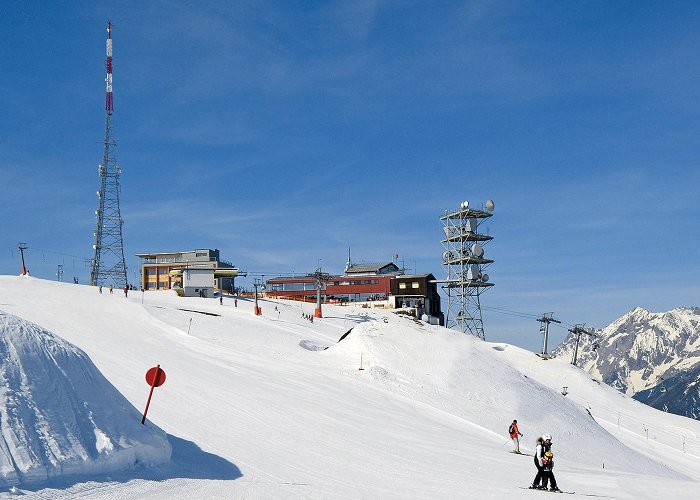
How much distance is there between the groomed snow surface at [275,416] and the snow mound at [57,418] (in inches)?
1.2

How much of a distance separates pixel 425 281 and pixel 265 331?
187ft

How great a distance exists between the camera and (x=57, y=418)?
1294 cm

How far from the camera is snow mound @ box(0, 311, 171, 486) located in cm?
1188

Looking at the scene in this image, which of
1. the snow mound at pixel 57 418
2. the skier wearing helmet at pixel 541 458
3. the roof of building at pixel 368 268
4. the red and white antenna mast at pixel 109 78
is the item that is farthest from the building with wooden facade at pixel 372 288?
the snow mound at pixel 57 418

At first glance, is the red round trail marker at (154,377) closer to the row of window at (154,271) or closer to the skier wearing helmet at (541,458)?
the skier wearing helmet at (541,458)

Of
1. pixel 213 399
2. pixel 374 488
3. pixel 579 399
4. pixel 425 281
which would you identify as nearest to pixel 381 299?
pixel 425 281

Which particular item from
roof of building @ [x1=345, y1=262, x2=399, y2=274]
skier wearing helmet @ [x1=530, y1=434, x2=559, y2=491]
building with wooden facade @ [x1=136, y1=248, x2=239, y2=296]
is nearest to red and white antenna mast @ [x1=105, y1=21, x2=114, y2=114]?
building with wooden facade @ [x1=136, y1=248, x2=239, y2=296]

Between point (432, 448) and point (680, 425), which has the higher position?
point (432, 448)

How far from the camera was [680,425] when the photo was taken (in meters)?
62.3

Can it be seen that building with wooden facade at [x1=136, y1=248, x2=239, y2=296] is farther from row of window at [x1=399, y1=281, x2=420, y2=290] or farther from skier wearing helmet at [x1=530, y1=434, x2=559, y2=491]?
skier wearing helmet at [x1=530, y1=434, x2=559, y2=491]

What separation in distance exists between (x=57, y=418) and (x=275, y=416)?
475 inches

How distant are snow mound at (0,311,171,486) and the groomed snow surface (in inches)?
1.2

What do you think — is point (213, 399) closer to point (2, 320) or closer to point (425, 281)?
point (2, 320)

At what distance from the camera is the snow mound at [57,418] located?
1188 cm
